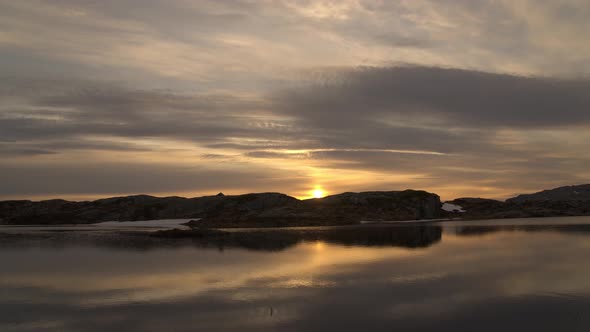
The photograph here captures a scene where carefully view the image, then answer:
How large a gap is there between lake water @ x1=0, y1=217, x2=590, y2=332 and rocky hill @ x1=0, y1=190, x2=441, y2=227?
8440 cm

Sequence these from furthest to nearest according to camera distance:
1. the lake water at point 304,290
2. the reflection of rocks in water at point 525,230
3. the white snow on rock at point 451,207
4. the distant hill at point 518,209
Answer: the white snow on rock at point 451,207
the distant hill at point 518,209
the reflection of rocks in water at point 525,230
the lake water at point 304,290

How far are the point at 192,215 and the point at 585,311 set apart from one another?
13541 cm

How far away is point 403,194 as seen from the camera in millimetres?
150875

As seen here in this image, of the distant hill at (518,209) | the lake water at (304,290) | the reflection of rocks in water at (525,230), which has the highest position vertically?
the distant hill at (518,209)

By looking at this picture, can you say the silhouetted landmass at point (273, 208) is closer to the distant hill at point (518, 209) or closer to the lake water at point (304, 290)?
the distant hill at point (518, 209)

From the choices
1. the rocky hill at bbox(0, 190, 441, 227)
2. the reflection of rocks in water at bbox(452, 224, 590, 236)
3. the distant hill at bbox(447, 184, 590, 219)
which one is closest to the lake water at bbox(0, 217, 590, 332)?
the reflection of rocks in water at bbox(452, 224, 590, 236)

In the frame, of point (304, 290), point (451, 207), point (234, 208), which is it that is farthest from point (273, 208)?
point (304, 290)

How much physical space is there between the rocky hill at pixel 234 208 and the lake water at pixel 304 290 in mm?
84403

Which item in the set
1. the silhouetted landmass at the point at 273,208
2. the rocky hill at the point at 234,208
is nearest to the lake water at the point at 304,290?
the rocky hill at the point at 234,208

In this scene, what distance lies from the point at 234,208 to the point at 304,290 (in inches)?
4870

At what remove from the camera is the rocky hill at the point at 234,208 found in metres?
135

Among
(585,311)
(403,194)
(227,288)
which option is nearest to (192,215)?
(403,194)

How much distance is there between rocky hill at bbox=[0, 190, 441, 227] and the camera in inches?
5320

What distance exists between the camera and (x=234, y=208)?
14862cm
